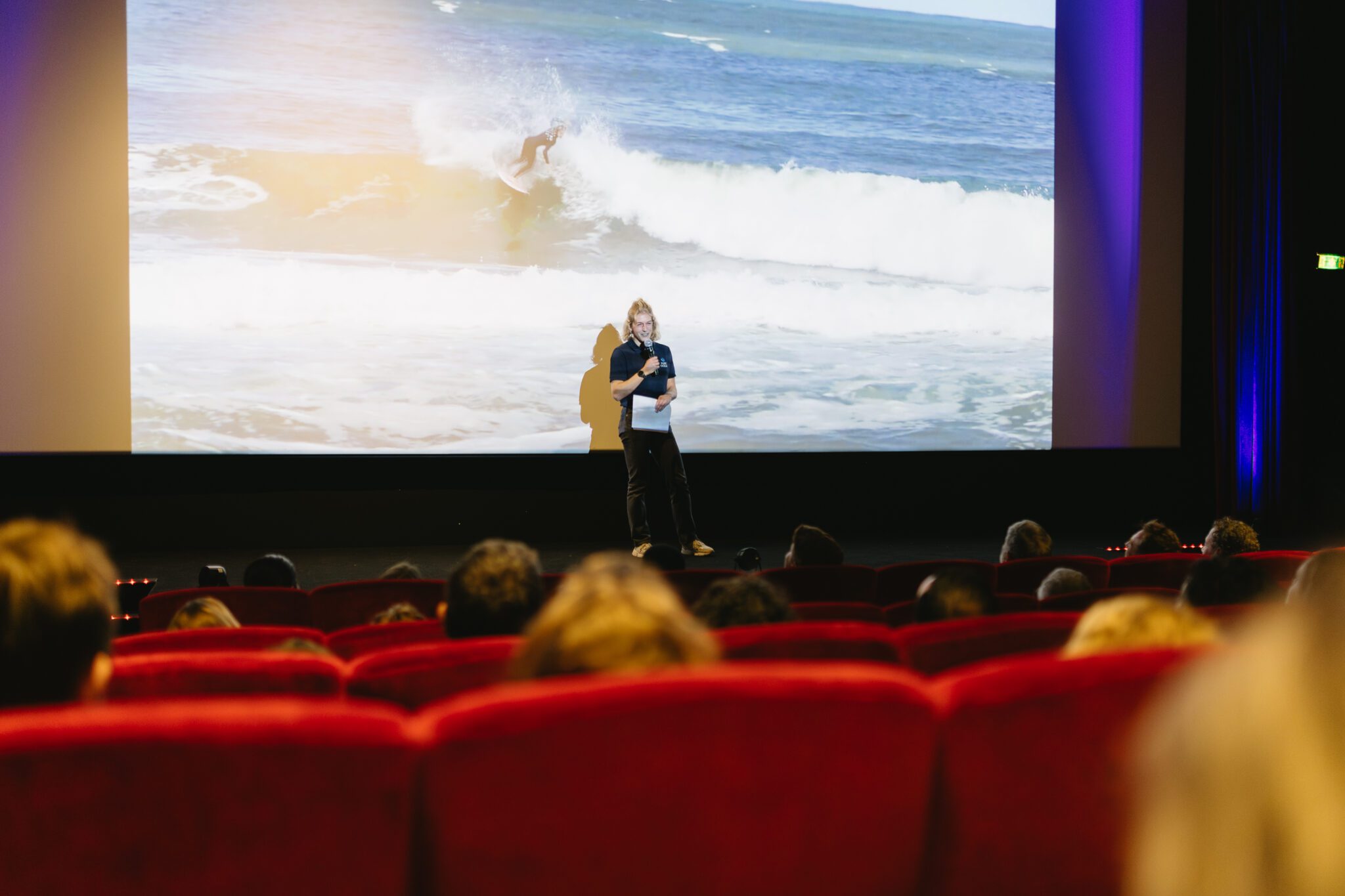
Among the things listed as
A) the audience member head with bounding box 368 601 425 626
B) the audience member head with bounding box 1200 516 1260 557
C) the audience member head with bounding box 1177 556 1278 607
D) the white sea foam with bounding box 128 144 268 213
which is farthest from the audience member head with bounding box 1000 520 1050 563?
the white sea foam with bounding box 128 144 268 213

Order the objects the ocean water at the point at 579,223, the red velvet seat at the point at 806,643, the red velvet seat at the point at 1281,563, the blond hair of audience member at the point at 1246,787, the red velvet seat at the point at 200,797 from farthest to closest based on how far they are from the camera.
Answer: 1. the ocean water at the point at 579,223
2. the red velvet seat at the point at 1281,563
3. the red velvet seat at the point at 806,643
4. the red velvet seat at the point at 200,797
5. the blond hair of audience member at the point at 1246,787

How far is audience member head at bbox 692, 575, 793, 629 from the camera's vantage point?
1.80 metres

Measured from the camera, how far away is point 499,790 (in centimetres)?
90

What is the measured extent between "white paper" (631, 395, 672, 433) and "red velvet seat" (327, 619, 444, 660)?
3580 mm

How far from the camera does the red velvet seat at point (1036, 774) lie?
1028mm

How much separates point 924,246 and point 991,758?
5926mm

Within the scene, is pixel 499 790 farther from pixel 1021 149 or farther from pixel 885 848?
pixel 1021 149

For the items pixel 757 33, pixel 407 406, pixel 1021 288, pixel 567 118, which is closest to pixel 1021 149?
pixel 1021 288

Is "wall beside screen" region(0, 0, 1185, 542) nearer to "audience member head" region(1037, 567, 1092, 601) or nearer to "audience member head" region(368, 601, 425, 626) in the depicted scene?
"audience member head" region(368, 601, 425, 626)

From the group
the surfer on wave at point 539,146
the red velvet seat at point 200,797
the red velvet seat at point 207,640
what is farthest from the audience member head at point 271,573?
the surfer on wave at point 539,146

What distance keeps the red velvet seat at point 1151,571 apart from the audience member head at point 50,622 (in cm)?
278

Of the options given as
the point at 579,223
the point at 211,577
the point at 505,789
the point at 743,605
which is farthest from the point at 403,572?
the point at 579,223

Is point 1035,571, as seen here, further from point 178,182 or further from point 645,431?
point 178,182

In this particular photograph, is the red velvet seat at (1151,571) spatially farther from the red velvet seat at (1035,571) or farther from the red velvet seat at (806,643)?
the red velvet seat at (806,643)
